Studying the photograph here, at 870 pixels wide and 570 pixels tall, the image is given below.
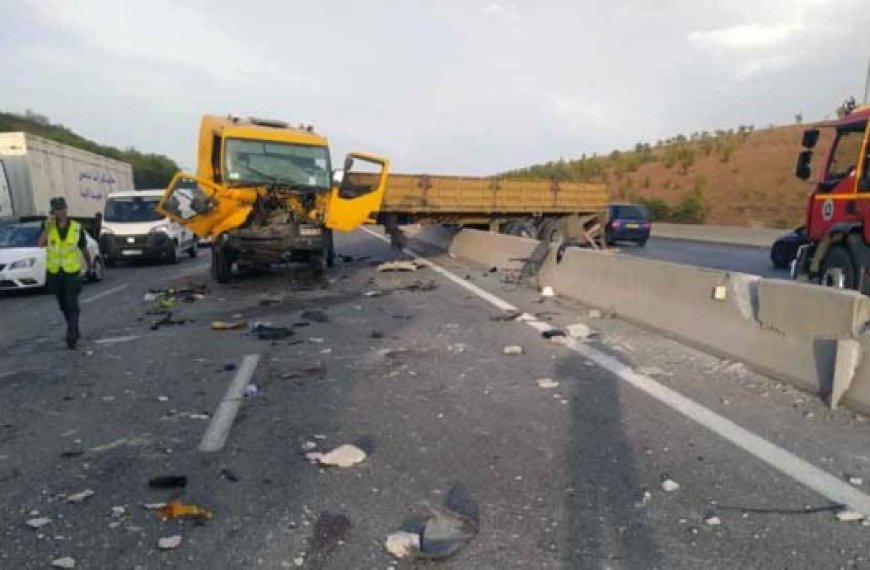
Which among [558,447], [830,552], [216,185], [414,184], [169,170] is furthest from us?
[169,170]

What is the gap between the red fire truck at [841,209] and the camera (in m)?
9.60

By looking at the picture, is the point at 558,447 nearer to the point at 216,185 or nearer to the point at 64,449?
the point at 64,449

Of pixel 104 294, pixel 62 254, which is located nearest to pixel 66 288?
pixel 62 254

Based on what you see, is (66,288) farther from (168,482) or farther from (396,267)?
(396,267)

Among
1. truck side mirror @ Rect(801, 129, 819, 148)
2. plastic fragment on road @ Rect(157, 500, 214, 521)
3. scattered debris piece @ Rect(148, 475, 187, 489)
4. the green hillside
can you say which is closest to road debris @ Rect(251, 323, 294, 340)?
scattered debris piece @ Rect(148, 475, 187, 489)

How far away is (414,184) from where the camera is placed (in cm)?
2020

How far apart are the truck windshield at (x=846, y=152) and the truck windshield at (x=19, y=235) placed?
47.3 feet

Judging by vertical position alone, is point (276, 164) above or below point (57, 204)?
above

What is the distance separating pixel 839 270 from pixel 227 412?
804cm

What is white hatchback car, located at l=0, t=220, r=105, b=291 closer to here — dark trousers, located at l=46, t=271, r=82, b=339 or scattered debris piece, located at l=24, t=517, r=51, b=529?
dark trousers, located at l=46, t=271, r=82, b=339

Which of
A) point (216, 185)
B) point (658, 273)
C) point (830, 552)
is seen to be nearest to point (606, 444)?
point (830, 552)

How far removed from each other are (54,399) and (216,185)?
8.68 metres

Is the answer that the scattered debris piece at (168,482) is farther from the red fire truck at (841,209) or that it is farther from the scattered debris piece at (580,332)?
the red fire truck at (841,209)

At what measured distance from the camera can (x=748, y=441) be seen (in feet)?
15.8
